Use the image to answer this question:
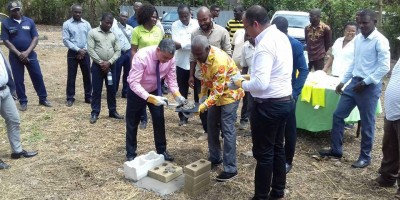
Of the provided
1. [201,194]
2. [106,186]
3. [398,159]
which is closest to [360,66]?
[398,159]

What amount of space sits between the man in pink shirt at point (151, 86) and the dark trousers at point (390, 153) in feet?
7.34

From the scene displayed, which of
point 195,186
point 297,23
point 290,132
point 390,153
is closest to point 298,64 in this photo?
point 290,132

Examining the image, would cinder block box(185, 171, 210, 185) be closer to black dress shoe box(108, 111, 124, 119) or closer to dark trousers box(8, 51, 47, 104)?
black dress shoe box(108, 111, 124, 119)

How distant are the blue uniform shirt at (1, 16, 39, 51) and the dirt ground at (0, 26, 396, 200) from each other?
1.19m

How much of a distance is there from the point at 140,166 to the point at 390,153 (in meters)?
2.73

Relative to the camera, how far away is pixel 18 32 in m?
6.64

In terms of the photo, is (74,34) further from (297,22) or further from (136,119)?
(297,22)

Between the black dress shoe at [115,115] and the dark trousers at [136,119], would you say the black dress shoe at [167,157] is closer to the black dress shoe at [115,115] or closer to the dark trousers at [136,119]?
the dark trousers at [136,119]

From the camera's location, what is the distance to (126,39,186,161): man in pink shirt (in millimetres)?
4210

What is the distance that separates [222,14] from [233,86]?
19.0m

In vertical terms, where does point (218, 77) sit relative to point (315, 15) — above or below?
below

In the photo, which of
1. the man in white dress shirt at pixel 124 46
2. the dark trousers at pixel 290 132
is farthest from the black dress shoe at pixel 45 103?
the dark trousers at pixel 290 132

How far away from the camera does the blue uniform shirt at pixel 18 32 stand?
6.58 meters

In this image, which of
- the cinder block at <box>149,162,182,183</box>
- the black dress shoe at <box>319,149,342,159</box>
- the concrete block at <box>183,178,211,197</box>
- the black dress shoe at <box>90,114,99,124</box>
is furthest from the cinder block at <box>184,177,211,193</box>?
the black dress shoe at <box>90,114,99,124</box>
